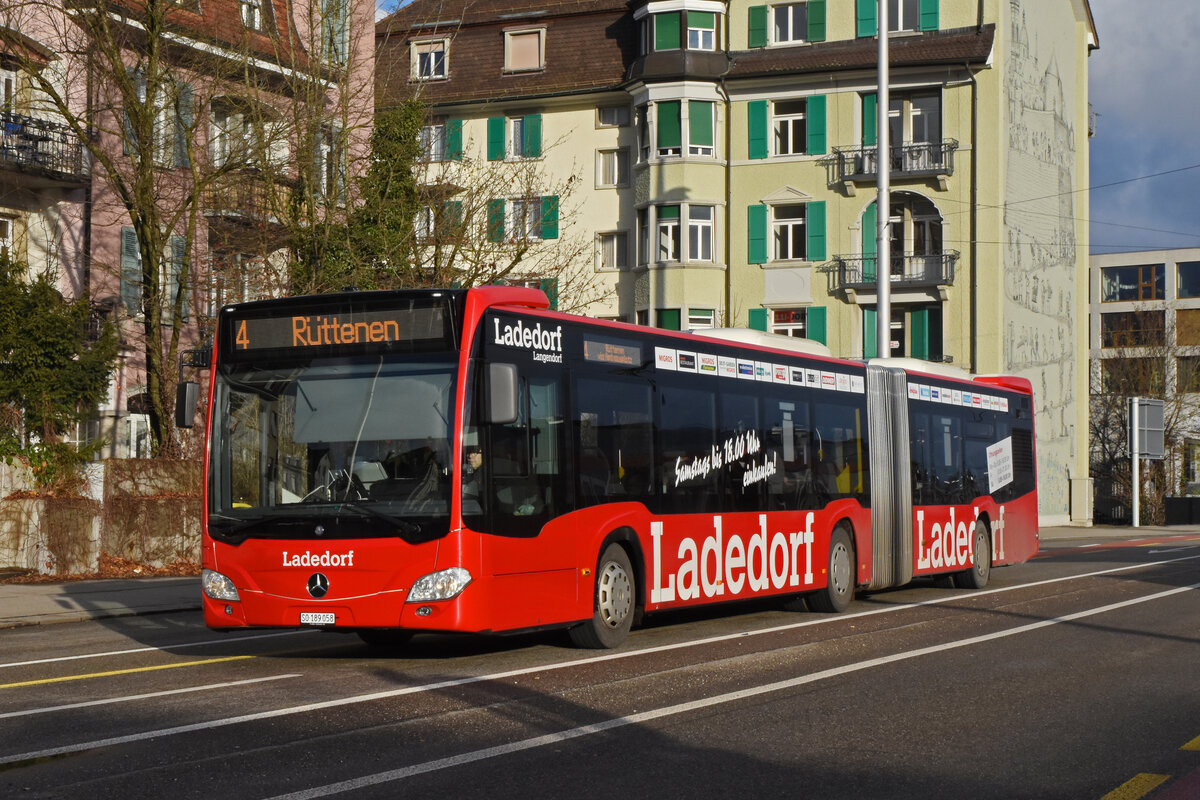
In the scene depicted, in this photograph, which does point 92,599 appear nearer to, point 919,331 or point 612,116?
point 919,331

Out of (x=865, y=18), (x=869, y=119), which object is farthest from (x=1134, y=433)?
(x=865, y=18)

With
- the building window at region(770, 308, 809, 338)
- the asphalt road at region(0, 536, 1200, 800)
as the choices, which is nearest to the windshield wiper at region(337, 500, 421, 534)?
the asphalt road at region(0, 536, 1200, 800)

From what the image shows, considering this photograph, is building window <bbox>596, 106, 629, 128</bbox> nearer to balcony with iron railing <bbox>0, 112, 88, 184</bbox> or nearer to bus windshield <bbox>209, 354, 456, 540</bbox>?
balcony with iron railing <bbox>0, 112, 88, 184</bbox>

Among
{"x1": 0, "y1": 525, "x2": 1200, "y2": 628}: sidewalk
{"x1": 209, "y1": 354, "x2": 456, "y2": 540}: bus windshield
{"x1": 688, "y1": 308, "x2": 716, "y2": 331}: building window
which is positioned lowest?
{"x1": 0, "y1": 525, "x2": 1200, "y2": 628}: sidewalk

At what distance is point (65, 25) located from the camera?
27.4 meters

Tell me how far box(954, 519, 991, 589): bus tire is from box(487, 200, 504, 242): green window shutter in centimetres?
1087

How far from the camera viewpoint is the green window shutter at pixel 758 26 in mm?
48625

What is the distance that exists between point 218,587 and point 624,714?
→ 4.38 m

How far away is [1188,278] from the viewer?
104 m

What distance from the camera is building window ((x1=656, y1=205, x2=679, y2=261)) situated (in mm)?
48500

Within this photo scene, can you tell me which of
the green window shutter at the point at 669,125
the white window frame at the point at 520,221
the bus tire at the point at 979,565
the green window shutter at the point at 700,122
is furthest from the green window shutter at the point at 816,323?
the bus tire at the point at 979,565

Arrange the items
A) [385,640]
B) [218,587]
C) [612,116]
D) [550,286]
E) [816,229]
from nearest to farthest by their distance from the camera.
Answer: [218,587], [385,640], [550,286], [816,229], [612,116]

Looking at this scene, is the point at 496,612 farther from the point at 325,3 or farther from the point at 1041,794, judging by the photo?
the point at 325,3

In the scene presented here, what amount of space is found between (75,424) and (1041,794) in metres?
22.0
